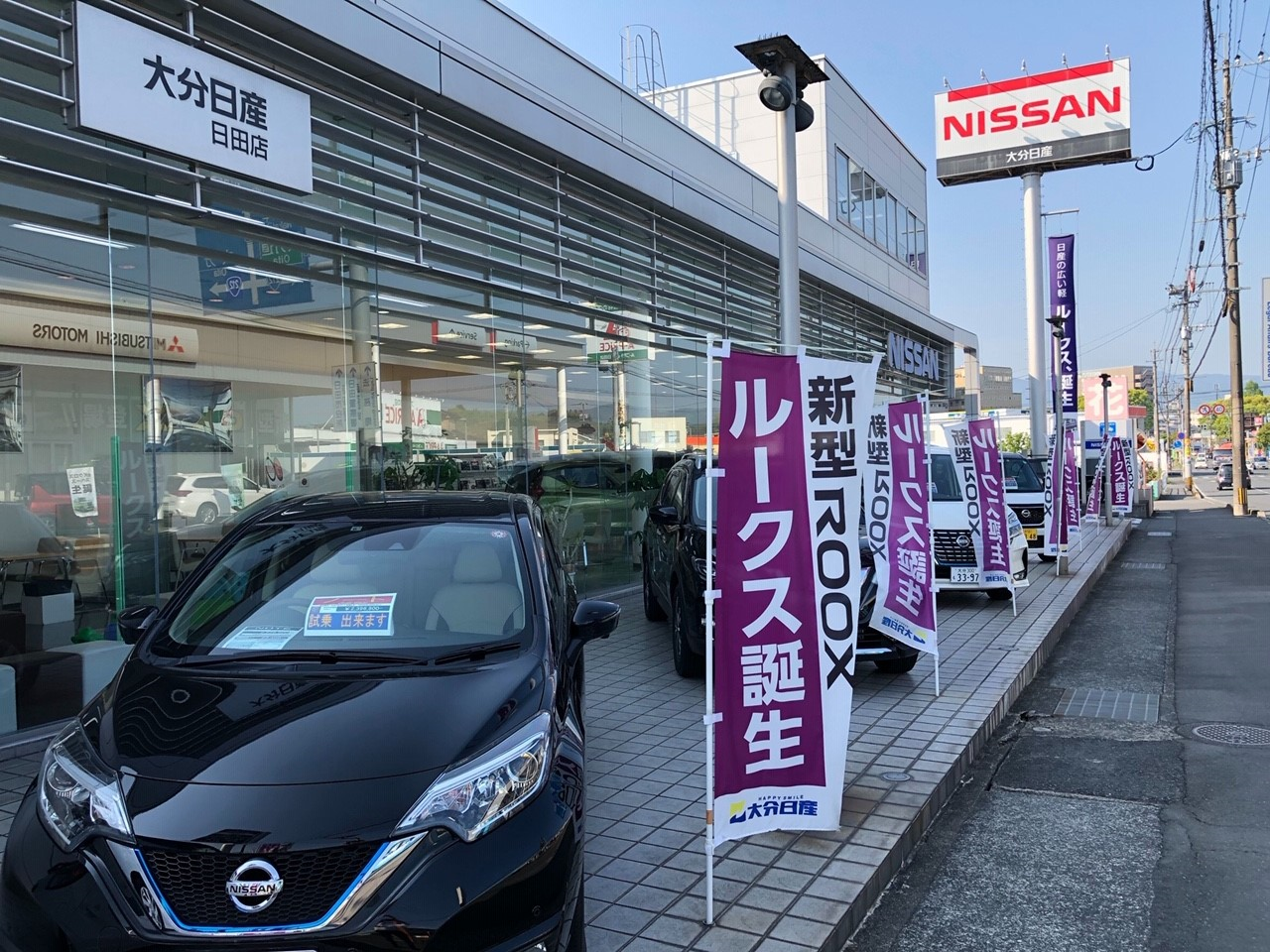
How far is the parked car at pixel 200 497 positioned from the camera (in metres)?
7.25

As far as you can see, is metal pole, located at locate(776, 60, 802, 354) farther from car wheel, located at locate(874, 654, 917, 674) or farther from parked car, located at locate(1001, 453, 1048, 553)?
parked car, located at locate(1001, 453, 1048, 553)

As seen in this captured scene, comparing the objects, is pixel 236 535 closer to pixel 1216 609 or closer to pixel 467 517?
pixel 467 517

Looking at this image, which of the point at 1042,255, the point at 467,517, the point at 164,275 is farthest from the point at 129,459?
the point at 1042,255

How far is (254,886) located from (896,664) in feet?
20.2

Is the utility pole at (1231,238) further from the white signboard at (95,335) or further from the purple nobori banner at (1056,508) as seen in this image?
the white signboard at (95,335)

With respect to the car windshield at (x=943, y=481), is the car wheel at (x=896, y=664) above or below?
below

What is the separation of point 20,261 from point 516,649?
513cm

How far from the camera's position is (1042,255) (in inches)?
951

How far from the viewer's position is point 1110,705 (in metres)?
7.33

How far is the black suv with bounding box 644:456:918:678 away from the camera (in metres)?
7.31

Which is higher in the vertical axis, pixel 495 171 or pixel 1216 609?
pixel 495 171

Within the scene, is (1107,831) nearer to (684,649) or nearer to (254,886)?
(684,649)

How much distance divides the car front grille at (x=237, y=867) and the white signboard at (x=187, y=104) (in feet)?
16.7

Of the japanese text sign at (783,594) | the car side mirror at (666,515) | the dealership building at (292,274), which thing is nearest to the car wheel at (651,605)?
the dealership building at (292,274)
